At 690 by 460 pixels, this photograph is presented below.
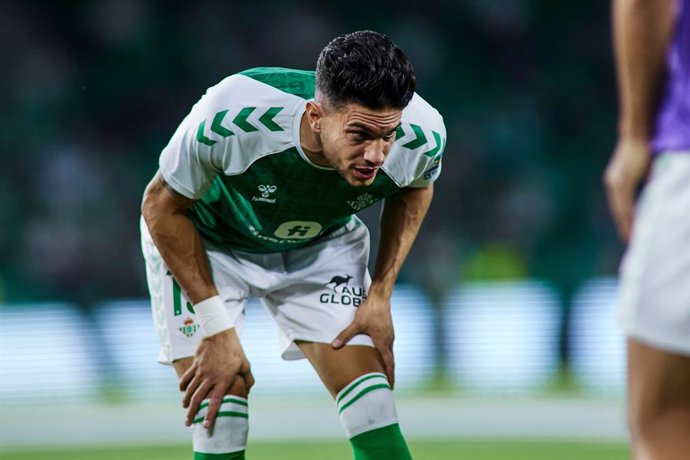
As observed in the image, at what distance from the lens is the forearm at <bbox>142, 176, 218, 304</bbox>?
14.1ft

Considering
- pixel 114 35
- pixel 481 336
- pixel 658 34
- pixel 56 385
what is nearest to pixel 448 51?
pixel 114 35

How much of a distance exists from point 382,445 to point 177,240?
1.15m

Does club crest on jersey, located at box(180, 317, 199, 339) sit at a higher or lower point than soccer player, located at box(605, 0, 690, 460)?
lower

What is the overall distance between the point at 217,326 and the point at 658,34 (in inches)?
97.8

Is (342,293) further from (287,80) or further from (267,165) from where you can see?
(287,80)

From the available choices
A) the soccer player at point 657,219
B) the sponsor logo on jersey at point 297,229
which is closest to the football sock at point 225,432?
the sponsor logo on jersey at point 297,229

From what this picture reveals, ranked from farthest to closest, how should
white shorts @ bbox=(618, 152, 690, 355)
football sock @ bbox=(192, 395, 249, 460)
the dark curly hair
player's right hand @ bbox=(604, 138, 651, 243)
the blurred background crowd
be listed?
the blurred background crowd, football sock @ bbox=(192, 395, 249, 460), the dark curly hair, player's right hand @ bbox=(604, 138, 651, 243), white shorts @ bbox=(618, 152, 690, 355)

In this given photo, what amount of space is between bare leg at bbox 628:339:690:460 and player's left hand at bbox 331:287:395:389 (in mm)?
2126

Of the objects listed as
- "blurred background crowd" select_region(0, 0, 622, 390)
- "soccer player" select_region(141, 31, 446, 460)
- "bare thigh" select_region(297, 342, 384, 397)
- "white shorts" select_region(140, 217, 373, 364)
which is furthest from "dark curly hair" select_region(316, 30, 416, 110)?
"blurred background crowd" select_region(0, 0, 622, 390)

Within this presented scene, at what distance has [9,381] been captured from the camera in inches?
441

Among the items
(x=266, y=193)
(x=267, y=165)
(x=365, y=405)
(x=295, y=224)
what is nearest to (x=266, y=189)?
(x=266, y=193)

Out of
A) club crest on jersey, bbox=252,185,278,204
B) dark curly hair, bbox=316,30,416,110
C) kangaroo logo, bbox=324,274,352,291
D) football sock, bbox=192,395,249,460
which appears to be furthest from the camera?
kangaroo logo, bbox=324,274,352,291

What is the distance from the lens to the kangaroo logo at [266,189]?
14.3ft

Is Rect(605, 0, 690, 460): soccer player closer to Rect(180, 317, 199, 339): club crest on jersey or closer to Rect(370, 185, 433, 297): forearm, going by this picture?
Rect(370, 185, 433, 297): forearm
